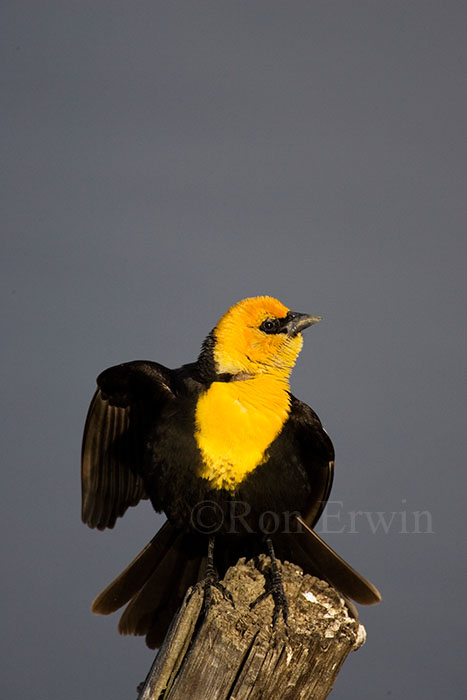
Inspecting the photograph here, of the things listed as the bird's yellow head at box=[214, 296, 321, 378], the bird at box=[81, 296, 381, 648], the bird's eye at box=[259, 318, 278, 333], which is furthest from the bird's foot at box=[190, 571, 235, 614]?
the bird's eye at box=[259, 318, 278, 333]

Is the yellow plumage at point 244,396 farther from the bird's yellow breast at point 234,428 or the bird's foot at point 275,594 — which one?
the bird's foot at point 275,594

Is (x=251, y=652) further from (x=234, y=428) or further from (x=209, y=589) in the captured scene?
(x=234, y=428)

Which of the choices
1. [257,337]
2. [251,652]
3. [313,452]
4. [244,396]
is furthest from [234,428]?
[251,652]

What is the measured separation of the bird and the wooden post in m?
0.06

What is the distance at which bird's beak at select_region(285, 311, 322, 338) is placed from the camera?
2.33 meters

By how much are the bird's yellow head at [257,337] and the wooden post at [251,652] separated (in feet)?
1.94

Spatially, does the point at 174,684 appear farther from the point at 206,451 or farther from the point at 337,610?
the point at 206,451

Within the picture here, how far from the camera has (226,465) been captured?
86.5 inches

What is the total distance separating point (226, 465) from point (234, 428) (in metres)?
0.09

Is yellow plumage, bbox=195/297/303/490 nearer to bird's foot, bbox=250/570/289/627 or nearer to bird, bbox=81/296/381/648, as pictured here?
bird, bbox=81/296/381/648

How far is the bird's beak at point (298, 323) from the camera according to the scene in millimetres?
2326

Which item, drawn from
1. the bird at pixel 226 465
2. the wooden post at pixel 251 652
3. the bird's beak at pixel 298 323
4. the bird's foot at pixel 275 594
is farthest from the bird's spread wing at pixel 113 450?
the wooden post at pixel 251 652

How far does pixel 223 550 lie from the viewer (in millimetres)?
2498

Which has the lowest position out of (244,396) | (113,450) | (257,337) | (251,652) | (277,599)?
(251,652)
